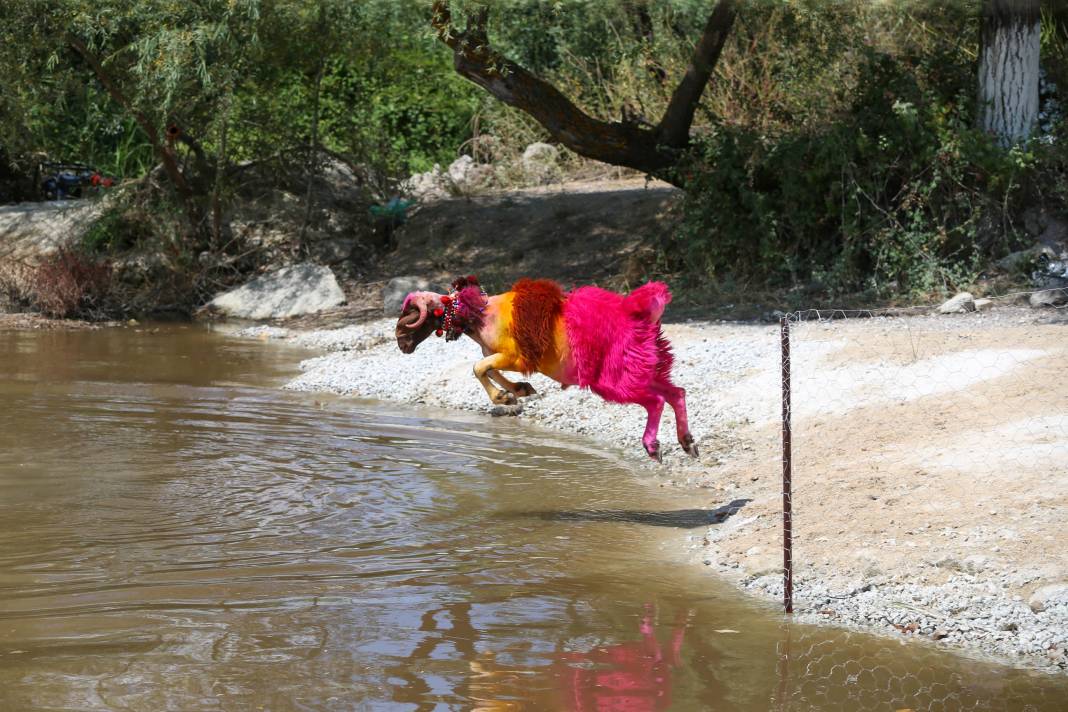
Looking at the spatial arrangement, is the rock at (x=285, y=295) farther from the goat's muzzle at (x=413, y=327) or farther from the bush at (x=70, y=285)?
the goat's muzzle at (x=413, y=327)

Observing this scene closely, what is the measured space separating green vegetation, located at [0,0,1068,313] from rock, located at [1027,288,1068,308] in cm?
144

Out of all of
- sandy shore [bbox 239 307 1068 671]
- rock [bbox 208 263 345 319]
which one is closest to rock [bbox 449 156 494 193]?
rock [bbox 208 263 345 319]

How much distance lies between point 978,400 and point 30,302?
14802 millimetres

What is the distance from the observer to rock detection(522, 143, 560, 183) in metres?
23.0

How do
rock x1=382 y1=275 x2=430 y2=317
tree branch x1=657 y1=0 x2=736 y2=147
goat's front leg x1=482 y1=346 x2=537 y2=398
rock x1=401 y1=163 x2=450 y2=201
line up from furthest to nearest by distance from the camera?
rock x1=401 y1=163 x2=450 y2=201 → rock x1=382 y1=275 x2=430 y2=317 → tree branch x1=657 y1=0 x2=736 y2=147 → goat's front leg x1=482 y1=346 x2=537 y2=398

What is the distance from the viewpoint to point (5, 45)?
57.9 ft

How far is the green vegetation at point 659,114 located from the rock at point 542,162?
0.58 m

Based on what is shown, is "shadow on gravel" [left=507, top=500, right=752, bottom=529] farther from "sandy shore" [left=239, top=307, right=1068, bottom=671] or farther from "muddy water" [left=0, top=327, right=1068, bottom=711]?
"sandy shore" [left=239, top=307, right=1068, bottom=671]

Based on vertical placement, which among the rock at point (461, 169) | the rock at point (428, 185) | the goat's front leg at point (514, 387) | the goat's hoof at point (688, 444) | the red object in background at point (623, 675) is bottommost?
the red object in background at point (623, 675)

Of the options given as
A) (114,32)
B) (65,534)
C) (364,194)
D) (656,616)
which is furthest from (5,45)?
(656,616)

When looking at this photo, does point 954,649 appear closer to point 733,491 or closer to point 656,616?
point 656,616

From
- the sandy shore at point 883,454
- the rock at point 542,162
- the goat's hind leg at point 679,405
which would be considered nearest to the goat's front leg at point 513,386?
the goat's hind leg at point 679,405

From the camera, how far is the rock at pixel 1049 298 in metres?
13.3

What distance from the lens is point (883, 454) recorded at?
28.9 ft
